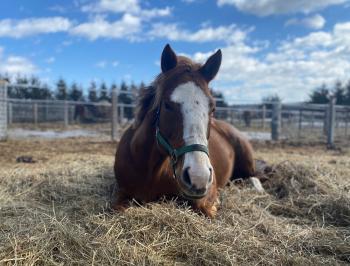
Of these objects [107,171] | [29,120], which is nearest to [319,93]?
[29,120]

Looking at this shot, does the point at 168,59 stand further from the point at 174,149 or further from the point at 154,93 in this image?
the point at 174,149

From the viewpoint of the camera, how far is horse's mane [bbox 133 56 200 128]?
9.49 ft

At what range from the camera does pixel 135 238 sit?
2580 mm

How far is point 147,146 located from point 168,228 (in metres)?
0.81

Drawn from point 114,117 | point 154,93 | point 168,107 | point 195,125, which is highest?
point 154,93

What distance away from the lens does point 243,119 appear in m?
23.2

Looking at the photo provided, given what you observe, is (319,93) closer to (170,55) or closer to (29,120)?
(29,120)

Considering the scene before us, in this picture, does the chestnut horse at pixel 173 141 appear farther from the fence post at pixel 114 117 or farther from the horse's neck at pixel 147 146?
the fence post at pixel 114 117

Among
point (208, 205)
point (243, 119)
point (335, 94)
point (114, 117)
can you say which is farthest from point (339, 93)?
point (208, 205)

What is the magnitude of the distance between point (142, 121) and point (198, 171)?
50.8 inches

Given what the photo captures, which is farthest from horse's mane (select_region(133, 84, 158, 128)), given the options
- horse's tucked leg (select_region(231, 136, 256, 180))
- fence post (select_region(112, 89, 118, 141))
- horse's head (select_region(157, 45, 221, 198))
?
fence post (select_region(112, 89, 118, 141))

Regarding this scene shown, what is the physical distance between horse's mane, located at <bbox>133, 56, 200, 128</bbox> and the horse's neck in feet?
0.46

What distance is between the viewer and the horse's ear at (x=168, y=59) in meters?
2.91

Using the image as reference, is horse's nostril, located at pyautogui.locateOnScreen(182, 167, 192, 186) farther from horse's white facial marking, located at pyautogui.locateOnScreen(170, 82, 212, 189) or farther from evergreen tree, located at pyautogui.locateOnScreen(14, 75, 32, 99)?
evergreen tree, located at pyautogui.locateOnScreen(14, 75, 32, 99)
